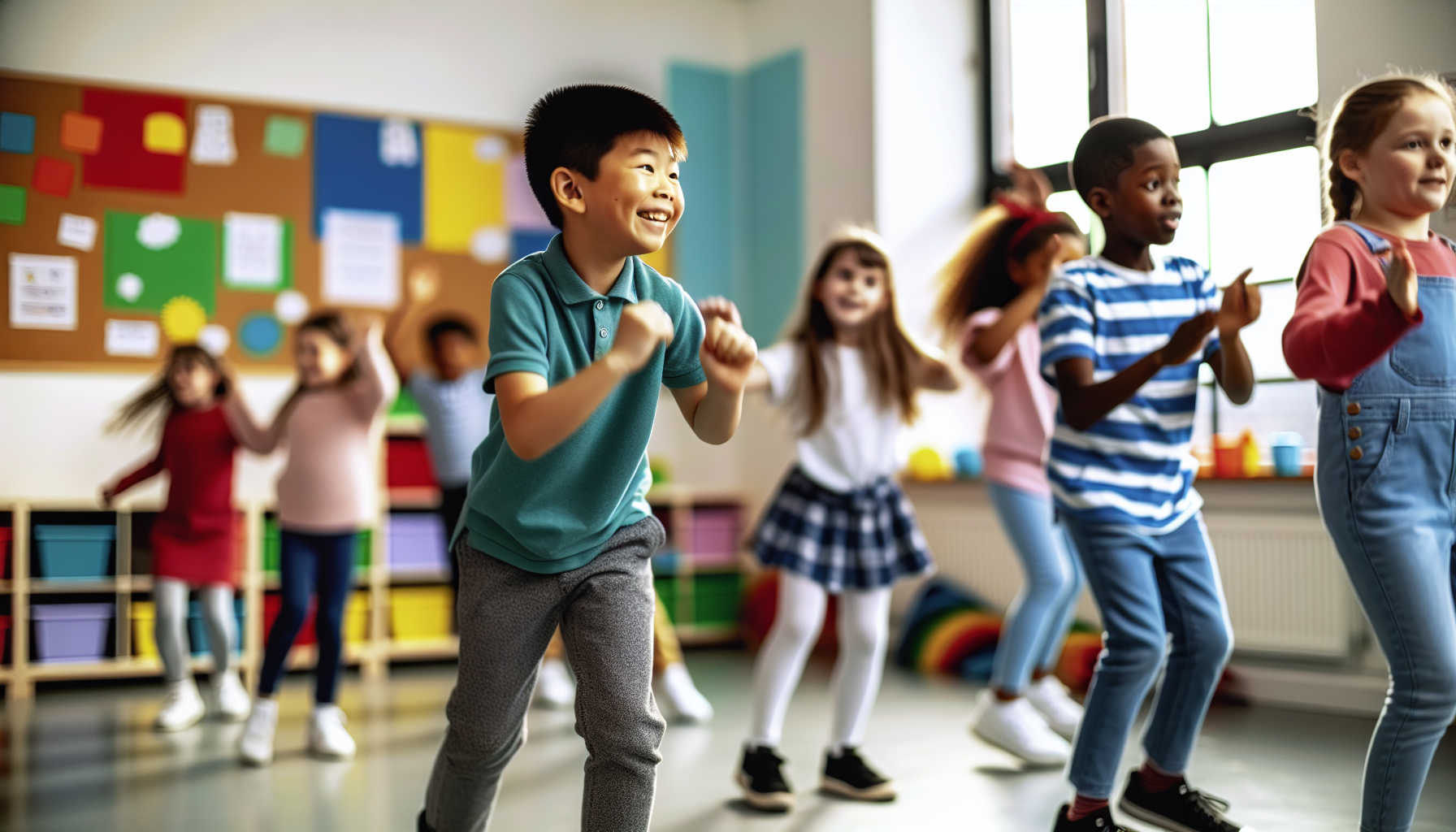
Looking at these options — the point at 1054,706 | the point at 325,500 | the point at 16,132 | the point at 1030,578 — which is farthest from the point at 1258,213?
the point at 16,132

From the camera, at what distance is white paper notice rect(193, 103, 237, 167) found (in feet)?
15.4

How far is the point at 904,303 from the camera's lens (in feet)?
16.1

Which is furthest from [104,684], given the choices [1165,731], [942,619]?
[1165,731]

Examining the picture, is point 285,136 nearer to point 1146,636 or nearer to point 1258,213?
point 1258,213

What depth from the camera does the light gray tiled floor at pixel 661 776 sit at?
7.79 ft

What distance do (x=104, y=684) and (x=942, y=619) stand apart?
9.98ft

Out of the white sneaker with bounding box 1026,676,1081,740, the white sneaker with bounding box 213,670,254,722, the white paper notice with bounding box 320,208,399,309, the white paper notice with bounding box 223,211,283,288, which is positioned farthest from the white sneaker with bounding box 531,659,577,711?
the white paper notice with bounding box 223,211,283,288

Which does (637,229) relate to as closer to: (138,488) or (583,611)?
(583,611)

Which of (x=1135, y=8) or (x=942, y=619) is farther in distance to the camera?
(x=942, y=619)

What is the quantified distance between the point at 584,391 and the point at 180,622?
2.84 meters

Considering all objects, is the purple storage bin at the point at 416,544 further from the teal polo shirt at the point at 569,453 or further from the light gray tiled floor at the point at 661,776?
the teal polo shirt at the point at 569,453

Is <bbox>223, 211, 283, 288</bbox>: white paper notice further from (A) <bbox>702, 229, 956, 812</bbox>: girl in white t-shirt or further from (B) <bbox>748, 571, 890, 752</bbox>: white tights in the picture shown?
(B) <bbox>748, 571, 890, 752</bbox>: white tights

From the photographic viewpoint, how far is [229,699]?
367 centimetres

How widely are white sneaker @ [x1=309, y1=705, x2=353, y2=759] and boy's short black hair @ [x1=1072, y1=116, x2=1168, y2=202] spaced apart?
220 cm
